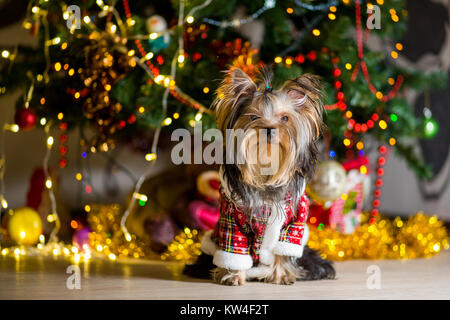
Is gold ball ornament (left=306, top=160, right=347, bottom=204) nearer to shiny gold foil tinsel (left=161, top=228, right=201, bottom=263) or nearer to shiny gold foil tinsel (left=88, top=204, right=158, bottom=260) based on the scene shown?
shiny gold foil tinsel (left=161, top=228, right=201, bottom=263)

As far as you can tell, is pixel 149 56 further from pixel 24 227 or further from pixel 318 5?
pixel 24 227

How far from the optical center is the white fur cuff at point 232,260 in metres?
2.01

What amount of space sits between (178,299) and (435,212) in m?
2.80

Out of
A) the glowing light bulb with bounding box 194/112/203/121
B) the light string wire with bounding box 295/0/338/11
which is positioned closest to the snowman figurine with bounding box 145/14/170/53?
the glowing light bulb with bounding box 194/112/203/121

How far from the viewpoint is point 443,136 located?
4.05 meters

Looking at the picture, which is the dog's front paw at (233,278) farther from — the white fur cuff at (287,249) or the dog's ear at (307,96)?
the dog's ear at (307,96)

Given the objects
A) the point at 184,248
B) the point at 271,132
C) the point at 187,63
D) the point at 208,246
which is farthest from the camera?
the point at 187,63

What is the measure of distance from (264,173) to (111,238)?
1.22m

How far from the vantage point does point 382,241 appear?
2.85 meters

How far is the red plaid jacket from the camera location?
2016 mm

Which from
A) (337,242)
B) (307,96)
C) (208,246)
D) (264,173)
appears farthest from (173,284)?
(337,242)

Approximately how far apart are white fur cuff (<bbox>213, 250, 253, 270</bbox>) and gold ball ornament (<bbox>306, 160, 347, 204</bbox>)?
3.08 feet

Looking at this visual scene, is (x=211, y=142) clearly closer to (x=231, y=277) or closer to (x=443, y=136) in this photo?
(x=231, y=277)
